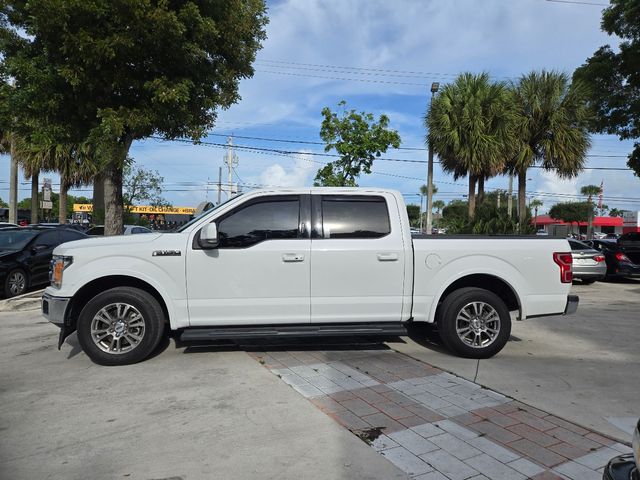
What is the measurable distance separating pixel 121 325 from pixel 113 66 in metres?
5.69

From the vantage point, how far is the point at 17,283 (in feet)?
34.4

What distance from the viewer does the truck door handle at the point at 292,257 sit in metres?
5.45

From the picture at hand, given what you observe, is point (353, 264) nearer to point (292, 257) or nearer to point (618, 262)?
point (292, 257)

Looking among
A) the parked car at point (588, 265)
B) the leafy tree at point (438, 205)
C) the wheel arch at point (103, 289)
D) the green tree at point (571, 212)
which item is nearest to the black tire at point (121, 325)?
the wheel arch at point (103, 289)

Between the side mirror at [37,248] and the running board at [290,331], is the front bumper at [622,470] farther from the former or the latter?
the side mirror at [37,248]

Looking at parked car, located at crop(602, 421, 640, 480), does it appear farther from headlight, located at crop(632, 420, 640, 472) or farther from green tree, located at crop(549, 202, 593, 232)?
green tree, located at crop(549, 202, 593, 232)

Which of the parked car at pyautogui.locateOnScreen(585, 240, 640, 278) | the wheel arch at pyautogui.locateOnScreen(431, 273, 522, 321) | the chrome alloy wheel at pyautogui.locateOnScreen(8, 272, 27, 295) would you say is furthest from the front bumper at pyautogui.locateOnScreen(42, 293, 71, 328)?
the parked car at pyautogui.locateOnScreen(585, 240, 640, 278)

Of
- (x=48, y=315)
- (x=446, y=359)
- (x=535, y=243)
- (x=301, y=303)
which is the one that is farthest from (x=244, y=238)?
(x=535, y=243)

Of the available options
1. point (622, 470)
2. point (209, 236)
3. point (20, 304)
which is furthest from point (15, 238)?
point (622, 470)

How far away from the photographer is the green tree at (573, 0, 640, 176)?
51.1 ft

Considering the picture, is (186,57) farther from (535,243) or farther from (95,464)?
(95,464)

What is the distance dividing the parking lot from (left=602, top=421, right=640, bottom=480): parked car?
1165mm

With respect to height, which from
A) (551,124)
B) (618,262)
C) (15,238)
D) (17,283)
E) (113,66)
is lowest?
(17,283)

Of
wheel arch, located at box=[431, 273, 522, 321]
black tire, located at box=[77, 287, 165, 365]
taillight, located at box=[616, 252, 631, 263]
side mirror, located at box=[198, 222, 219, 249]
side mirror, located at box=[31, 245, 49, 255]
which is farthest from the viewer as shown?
taillight, located at box=[616, 252, 631, 263]
